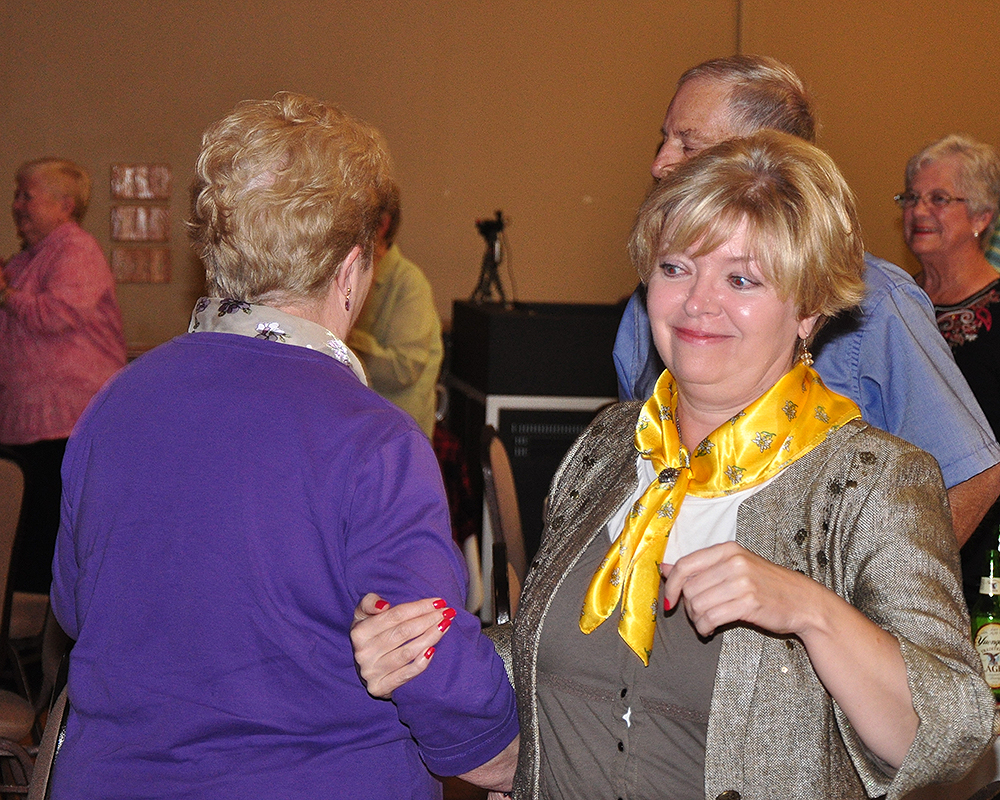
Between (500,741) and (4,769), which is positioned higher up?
(500,741)

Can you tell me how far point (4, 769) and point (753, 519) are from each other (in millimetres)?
2403

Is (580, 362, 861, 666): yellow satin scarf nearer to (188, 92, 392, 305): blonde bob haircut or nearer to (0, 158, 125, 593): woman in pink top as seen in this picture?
(188, 92, 392, 305): blonde bob haircut

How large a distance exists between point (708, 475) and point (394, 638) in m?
0.50

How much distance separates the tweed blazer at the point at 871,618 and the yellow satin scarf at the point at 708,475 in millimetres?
29

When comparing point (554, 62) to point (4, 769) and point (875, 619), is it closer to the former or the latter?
point (4, 769)

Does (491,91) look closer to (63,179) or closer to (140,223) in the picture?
(140,223)

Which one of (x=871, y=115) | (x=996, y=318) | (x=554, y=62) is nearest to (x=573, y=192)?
(x=554, y=62)

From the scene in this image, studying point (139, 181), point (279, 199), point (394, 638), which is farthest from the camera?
point (139, 181)

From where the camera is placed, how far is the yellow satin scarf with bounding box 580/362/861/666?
138cm

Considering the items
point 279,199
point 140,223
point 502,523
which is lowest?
point 502,523

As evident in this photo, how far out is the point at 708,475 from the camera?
4.68 feet

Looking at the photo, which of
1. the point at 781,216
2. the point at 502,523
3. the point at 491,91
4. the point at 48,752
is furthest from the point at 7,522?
the point at 491,91

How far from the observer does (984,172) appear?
3307 millimetres

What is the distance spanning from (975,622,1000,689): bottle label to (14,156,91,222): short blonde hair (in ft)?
13.4
